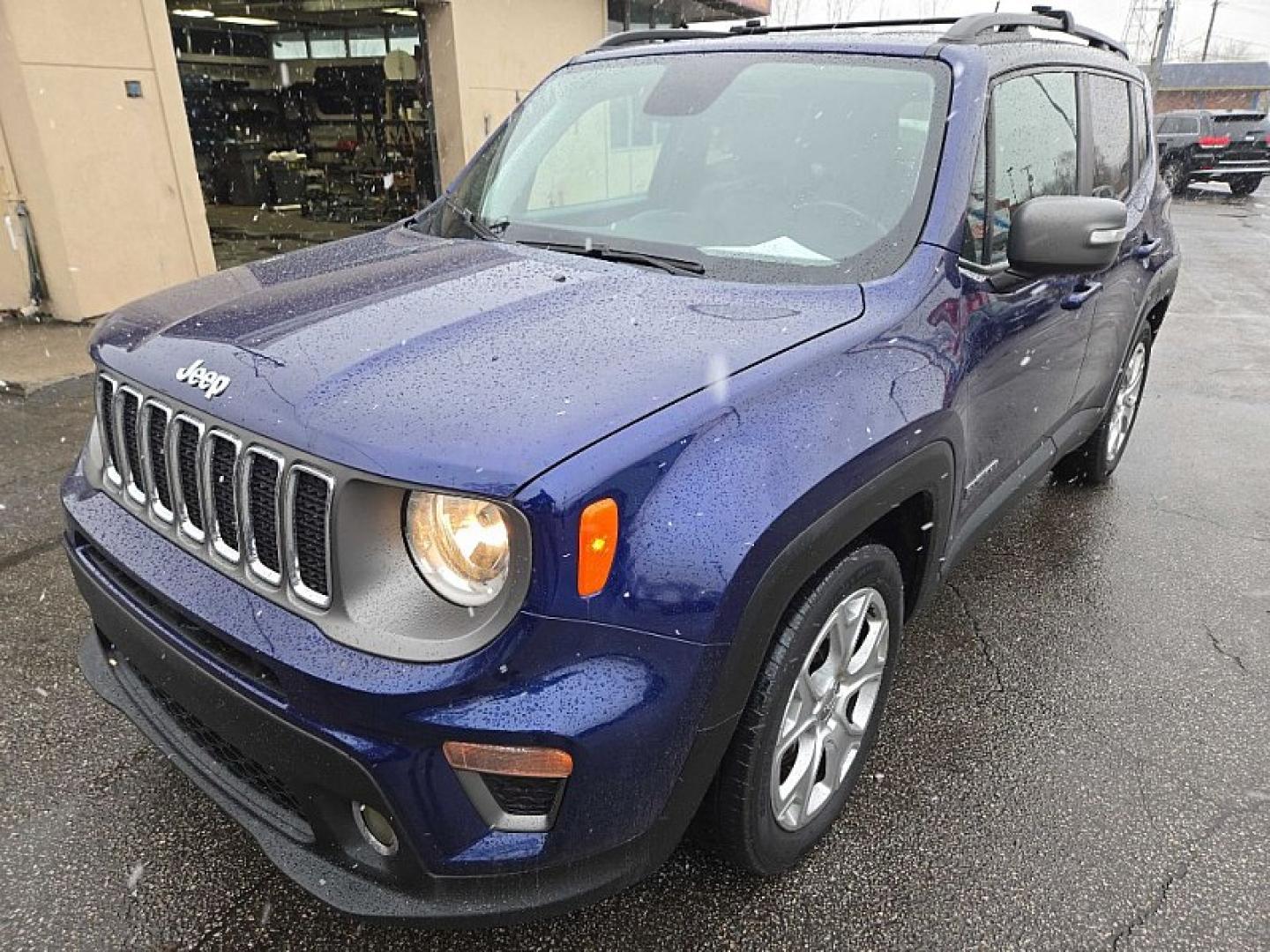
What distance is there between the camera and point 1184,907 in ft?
7.17

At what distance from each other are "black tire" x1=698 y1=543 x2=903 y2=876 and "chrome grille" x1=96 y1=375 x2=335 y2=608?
0.88 metres

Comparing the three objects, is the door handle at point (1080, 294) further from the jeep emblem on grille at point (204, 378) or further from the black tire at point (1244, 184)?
the black tire at point (1244, 184)

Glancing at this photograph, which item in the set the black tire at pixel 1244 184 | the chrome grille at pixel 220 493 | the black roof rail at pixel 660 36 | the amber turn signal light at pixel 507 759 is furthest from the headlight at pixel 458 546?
the black tire at pixel 1244 184

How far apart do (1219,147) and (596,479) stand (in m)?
24.7


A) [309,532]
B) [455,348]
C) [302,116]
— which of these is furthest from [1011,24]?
[302,116]

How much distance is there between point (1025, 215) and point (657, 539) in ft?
4.83

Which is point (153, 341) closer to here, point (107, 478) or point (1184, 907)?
point (107, 478)

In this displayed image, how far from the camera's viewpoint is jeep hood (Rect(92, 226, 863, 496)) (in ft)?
5.12

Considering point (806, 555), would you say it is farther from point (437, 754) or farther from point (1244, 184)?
point (1244, 184)

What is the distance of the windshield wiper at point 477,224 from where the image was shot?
2787 millimetres

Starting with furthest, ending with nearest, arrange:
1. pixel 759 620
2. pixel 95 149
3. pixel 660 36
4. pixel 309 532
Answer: pixel 95 149
pixel 660 36
pixel 759 620
pixel 309 532

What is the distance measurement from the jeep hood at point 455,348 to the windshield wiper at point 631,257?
0.06m

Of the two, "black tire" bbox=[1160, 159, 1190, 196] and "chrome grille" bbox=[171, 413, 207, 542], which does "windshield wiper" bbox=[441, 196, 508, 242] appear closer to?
"chrome grille" bbox=[171, 413, 207, 542]

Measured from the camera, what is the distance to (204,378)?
1.84 m
